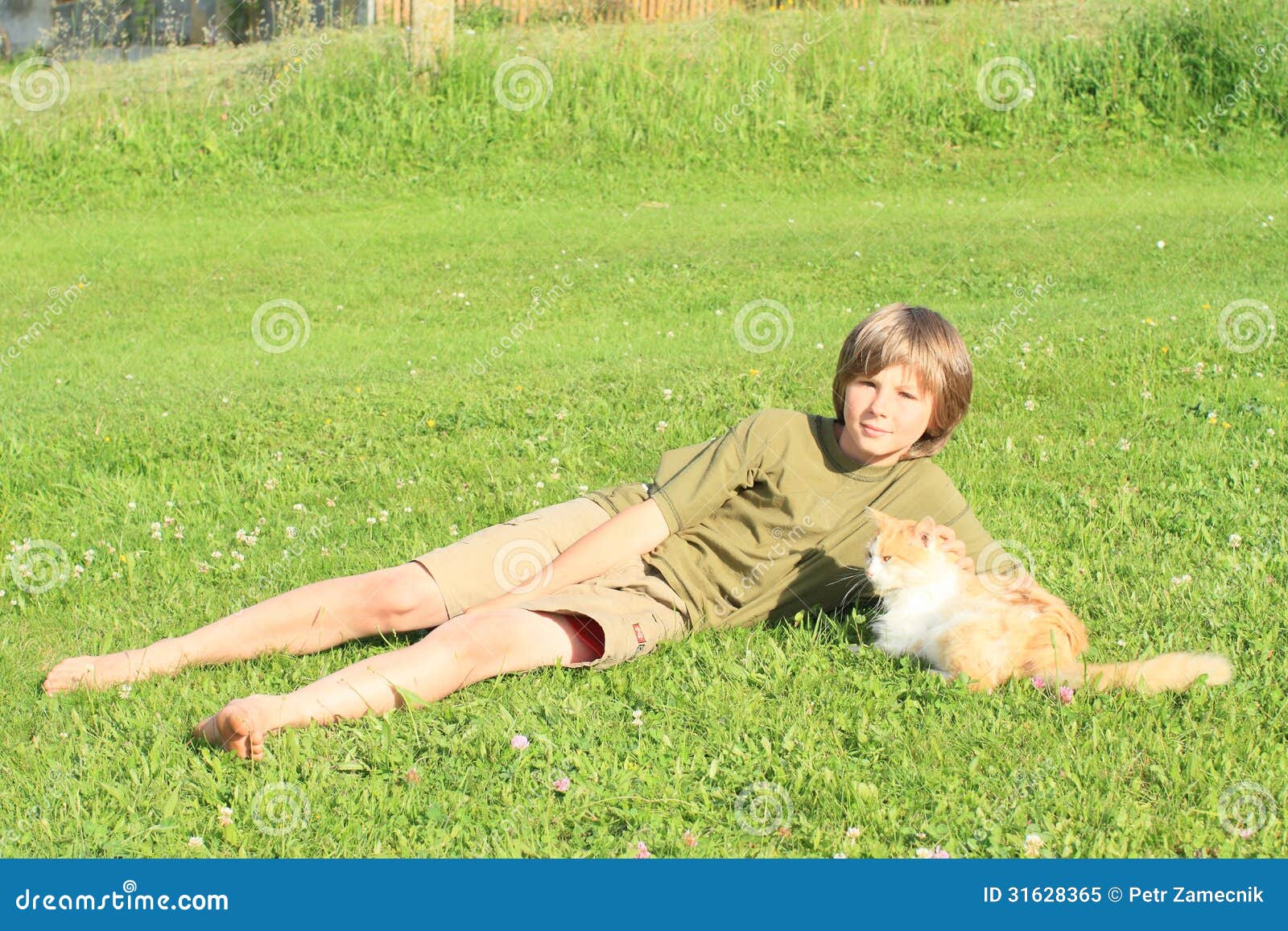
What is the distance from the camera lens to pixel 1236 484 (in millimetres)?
5586

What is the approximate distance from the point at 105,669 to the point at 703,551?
6.65ft

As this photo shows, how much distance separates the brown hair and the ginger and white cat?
1.68 feet

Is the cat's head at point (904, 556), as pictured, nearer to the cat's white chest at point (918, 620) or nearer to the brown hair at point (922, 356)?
the cat's white chest at point (918, 620)

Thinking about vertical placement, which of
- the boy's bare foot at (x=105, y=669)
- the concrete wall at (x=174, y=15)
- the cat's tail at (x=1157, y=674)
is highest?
the concrete wall at (x=174, y=15)

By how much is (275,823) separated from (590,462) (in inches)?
126

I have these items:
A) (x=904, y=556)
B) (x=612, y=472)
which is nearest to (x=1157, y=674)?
(x=904, y=556)

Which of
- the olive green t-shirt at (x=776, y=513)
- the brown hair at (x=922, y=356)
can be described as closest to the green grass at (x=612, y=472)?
the olive green t-shirt at (x=776, y=513)

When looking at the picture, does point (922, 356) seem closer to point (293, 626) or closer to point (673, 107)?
point (293, 626)

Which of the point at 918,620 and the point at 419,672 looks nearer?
the point at 419,672

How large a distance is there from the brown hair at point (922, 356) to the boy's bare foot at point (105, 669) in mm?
2481

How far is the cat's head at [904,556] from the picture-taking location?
3.79m

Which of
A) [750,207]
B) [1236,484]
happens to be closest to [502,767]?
[1236,484]

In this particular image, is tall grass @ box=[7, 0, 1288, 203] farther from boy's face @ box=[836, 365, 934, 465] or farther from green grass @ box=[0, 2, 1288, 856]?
boy's face @ box=[836, 365, 934, 465]

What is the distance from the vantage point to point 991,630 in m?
3.78
